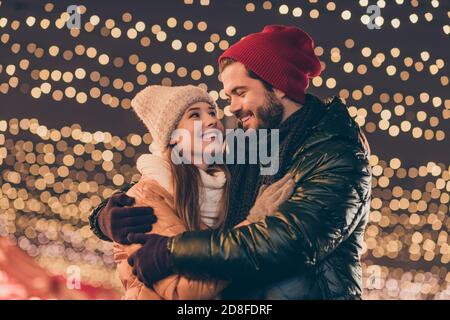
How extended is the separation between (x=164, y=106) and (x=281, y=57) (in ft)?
1.20

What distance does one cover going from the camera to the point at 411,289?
460 cm

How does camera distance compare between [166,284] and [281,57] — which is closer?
[166,284]

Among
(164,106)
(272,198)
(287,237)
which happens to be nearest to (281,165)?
(272,198)

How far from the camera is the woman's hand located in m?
2.05

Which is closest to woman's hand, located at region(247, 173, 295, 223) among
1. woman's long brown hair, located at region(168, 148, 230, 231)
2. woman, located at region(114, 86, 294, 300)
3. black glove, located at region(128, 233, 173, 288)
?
woman, located at region(114, 86, 294, 300)

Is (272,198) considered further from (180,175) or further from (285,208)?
(180,175)

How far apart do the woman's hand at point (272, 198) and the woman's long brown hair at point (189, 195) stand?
0.34 ft

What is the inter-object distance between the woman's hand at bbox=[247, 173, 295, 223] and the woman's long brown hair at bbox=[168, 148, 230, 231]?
0.10 meters

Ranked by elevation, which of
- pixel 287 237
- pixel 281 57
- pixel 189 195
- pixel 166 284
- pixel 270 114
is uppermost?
pixel 281 57

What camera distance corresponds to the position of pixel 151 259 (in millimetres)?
2002

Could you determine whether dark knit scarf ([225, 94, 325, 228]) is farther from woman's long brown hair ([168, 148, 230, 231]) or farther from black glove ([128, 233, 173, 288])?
black glove ([128, 233, 173, 288])

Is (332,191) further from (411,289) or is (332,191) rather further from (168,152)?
(411,289)

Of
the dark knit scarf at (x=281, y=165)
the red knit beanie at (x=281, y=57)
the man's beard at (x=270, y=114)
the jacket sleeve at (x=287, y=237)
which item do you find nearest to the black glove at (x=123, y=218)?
the jacket sleeve at (x=287, y=237)

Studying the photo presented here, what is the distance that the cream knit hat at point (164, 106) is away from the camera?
7.06ft
